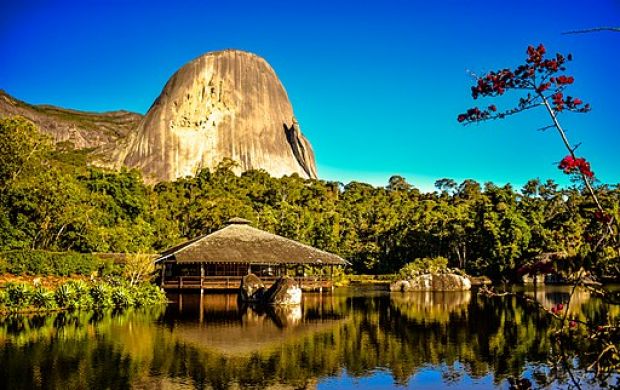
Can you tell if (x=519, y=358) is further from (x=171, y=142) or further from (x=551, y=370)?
(x=171, y=142)

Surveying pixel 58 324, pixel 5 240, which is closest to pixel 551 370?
pixel 58 324

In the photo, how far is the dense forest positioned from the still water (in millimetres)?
12689

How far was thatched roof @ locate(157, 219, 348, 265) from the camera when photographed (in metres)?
31.3

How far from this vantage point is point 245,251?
32688 mm

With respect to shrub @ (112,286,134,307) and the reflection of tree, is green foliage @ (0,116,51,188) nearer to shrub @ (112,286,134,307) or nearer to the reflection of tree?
shrub @ (112,286,134,307)

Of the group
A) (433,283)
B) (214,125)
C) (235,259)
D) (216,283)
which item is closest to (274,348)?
(235,259)

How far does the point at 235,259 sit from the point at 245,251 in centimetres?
134

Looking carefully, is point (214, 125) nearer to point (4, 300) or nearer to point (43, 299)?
point (43, 299)

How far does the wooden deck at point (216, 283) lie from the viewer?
107 feet

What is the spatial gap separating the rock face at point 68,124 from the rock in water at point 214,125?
64.8 ft

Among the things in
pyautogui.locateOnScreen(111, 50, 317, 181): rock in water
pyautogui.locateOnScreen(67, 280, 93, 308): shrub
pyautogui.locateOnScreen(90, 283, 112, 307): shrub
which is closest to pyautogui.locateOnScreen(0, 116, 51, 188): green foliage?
pyautogui.locateOnScreen(67, 280, 93, 308): shrub

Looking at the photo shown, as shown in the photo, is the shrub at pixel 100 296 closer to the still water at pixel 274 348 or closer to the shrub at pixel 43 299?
the still water at pixel 274 348

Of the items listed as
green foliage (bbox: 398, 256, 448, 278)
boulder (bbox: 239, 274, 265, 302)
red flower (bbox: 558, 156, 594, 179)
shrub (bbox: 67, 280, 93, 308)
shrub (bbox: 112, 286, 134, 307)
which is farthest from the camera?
green foliage (bbox: 398, 256, 448, 278)

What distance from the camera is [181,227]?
4878cm
